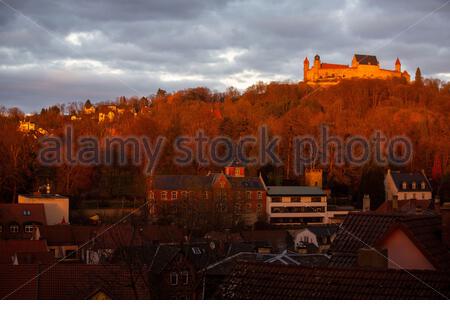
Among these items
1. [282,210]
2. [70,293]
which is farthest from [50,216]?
[70,293]

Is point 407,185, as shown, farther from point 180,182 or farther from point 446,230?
point 446,230

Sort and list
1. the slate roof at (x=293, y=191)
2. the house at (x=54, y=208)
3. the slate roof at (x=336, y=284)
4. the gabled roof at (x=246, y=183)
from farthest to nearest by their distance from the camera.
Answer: the slate roof at (x=293, y=191)
the gabled roof at (x=246, y=183)
the house at (x=54, y=208)
the slate roof at (x=336, y=284)

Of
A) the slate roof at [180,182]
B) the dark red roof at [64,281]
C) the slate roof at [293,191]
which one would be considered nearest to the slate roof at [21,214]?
the slate roof at [180,182]

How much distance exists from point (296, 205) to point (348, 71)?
4806 centimetres

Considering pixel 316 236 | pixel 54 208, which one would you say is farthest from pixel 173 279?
pixel 54 208

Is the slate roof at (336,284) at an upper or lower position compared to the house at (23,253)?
upper

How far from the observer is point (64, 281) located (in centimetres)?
907

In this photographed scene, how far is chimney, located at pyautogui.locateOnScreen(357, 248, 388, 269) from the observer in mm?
4824

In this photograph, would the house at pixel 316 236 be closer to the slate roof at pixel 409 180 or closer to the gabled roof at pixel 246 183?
the gabled roof at pixel 246 183

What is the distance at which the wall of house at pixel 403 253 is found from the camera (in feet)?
17.3

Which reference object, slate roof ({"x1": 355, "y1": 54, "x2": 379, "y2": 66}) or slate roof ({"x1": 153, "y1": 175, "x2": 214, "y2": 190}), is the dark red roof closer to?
slate roof ({"x1": 153, "y1": 175, "x2": 214, "y2": 190})

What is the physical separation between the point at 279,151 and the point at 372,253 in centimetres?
2886

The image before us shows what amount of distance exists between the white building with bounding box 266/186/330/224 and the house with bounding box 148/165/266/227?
521mm

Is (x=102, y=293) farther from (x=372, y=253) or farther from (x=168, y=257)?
(x=372, y=253)
